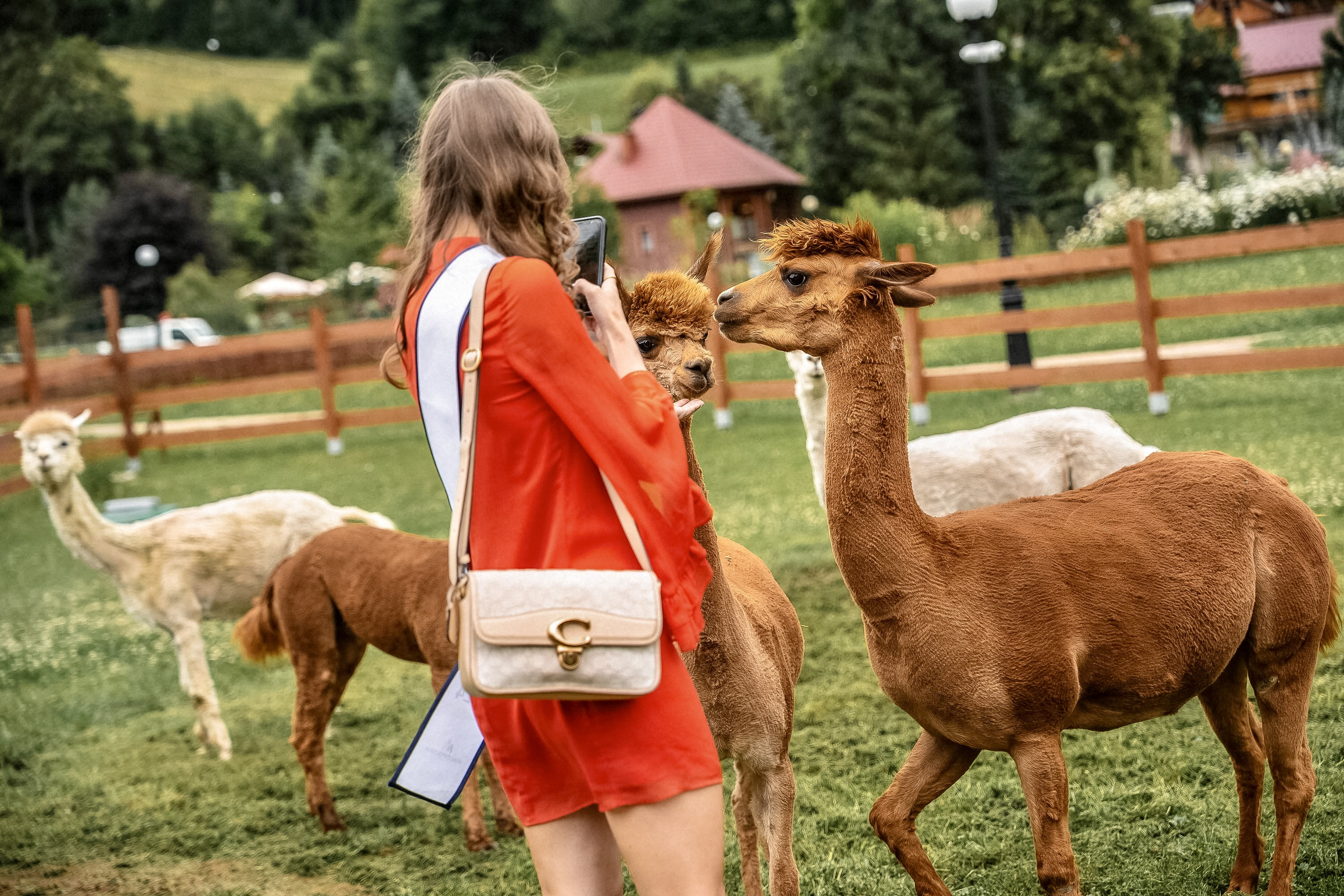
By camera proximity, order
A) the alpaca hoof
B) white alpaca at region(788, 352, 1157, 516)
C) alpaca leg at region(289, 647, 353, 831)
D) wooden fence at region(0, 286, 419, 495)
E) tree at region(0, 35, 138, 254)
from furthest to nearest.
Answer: tree at region(0, 35, 138, 254) → wooden fence at region(0, 286, 419, 495) → white alpaca at region(788, 352, 1157, 516) → alpaca leg at region(289, 647, 353, 831) → the alpaca hoof

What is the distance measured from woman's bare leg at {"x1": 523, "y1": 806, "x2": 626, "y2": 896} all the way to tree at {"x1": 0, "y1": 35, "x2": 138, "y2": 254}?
66.2 metres

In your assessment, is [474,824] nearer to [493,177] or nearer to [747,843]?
[747,843]

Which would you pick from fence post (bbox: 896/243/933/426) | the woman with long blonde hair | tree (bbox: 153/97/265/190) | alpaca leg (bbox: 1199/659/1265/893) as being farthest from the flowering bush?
tree (bbox: 153/97/265/190)

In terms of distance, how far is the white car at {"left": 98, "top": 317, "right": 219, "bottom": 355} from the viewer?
30.9 metres

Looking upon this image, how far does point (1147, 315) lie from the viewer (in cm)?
1103

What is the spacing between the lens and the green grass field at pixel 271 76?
239 feet

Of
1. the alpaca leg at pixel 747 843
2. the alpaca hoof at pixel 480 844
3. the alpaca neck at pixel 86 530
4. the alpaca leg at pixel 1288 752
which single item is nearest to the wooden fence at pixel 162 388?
the alpaca neck at pixel 86 530

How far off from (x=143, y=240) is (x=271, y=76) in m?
47.7

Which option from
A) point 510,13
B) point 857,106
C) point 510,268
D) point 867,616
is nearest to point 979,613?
point 867,616

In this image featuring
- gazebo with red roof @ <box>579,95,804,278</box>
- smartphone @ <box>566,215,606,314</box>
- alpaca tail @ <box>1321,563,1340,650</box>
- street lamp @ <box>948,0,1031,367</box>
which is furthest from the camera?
gazebo with red roof @ <box>579,95,804,278</box>

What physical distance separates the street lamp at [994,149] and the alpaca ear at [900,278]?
9.75 meters

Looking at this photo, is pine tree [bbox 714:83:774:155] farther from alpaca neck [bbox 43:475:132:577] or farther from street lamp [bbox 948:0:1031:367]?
alpaca neck [bbox 43:475:132:577]

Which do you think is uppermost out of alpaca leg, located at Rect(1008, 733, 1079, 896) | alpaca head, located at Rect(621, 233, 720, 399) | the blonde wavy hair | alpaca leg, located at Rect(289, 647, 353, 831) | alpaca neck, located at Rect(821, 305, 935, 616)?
the blonde wavy hair

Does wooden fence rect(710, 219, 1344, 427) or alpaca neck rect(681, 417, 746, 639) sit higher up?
alpaca neck rect(681, 417, 746, 639)
